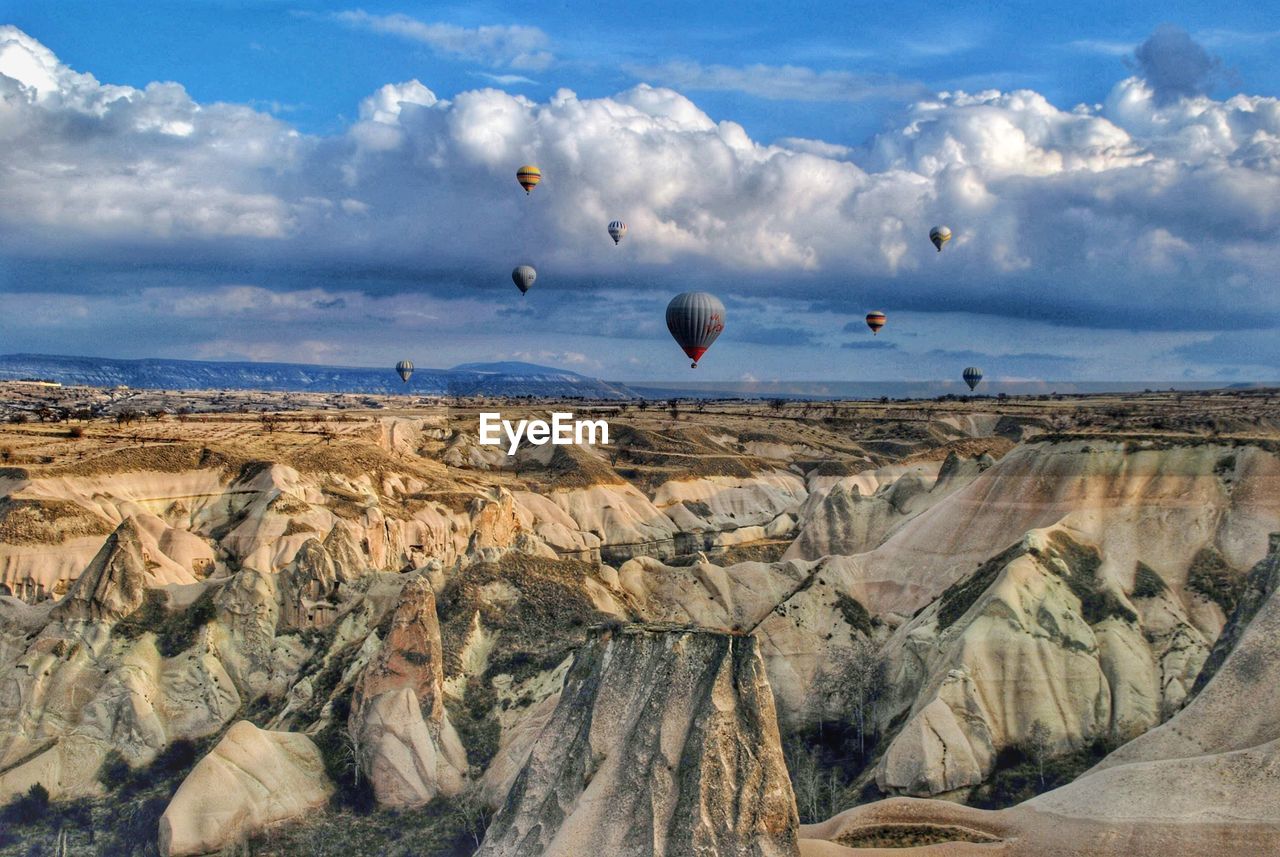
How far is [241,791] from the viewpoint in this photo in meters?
31.3

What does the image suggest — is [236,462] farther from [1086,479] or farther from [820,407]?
[820,407]

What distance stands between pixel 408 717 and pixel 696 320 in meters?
50.5

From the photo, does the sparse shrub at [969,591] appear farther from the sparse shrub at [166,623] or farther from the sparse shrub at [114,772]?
the sparse shrub at [114,772]

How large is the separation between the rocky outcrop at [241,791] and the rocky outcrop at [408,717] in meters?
1.74

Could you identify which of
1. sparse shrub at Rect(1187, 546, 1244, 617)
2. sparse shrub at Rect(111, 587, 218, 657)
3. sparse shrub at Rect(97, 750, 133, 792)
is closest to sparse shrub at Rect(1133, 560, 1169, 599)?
sparse shrub at Rect(1187, 546, 1244, 617)

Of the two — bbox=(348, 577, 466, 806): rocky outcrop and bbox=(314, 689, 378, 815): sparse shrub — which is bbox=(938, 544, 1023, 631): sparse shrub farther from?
bbox=(314, 689, 378, 815): sparse shrub

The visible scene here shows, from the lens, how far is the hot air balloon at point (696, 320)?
265 ft

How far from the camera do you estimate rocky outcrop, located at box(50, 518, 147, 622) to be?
129ft

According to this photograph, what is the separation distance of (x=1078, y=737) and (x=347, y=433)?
260ft

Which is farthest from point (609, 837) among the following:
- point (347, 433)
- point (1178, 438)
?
point (347, 433)

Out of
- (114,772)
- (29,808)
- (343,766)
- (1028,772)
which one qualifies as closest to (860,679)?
(1028,772)

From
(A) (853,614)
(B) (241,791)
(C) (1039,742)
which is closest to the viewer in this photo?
(B) (241,791)

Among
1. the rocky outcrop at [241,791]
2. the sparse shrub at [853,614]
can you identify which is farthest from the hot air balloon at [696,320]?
the rocky outcrop at [241,791]

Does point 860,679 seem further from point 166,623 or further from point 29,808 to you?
point 29,808
